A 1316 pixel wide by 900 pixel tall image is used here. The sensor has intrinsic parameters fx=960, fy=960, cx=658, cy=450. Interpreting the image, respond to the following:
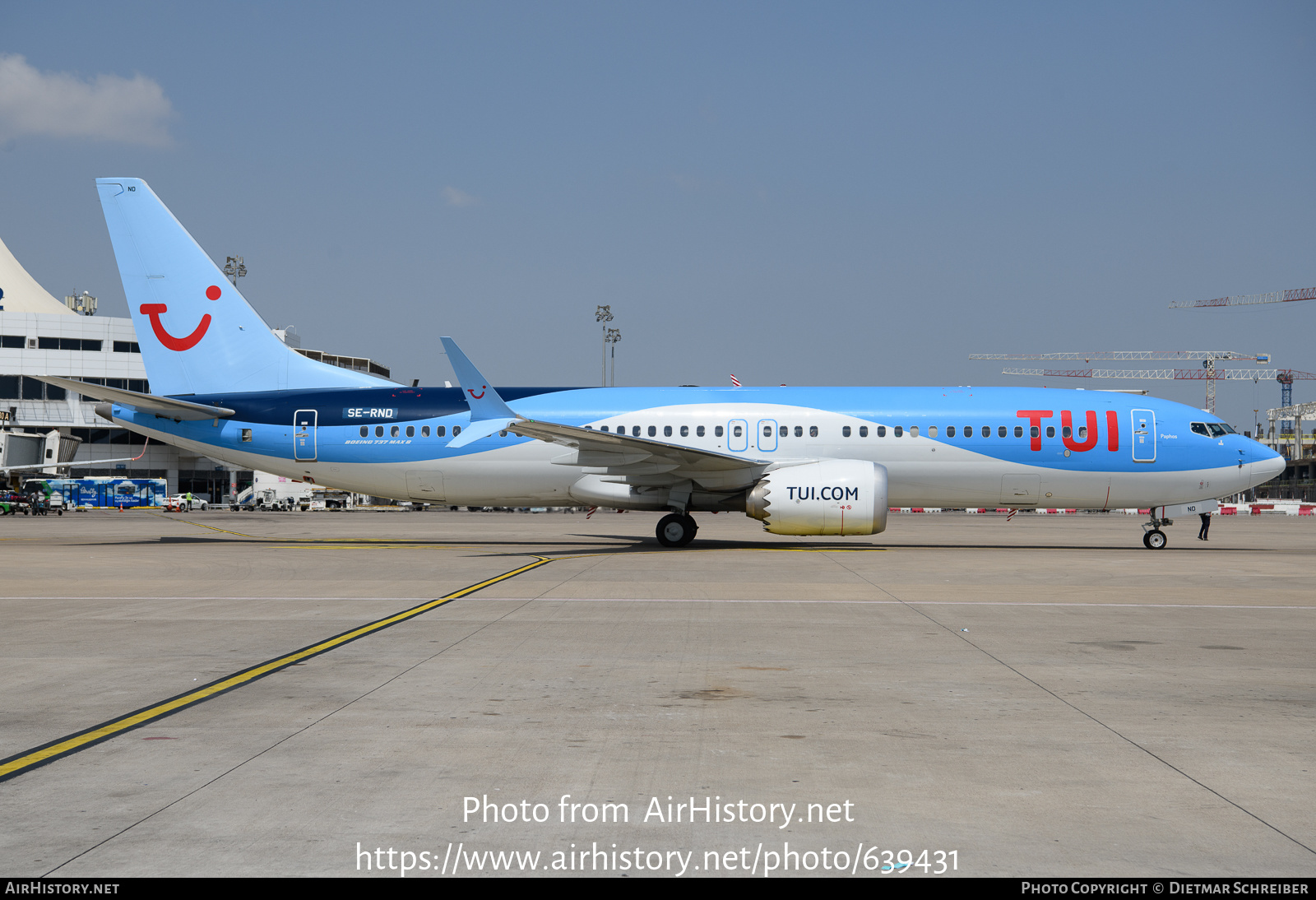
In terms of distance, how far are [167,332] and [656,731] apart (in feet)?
78.3

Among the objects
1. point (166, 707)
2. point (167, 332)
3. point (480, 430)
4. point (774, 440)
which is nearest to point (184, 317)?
point (167, 332)

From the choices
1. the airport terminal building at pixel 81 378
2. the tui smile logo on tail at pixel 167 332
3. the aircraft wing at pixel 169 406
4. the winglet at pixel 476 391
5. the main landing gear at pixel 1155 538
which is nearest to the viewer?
the winglet at pixel 476 391

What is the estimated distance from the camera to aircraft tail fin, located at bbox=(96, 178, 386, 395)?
25.2 meters

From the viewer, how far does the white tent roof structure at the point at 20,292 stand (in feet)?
282

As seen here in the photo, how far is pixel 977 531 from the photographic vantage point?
114 ft

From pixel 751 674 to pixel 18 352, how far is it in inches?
3402

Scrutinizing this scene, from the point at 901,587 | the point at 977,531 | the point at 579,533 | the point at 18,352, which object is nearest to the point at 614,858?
the point at 901,587

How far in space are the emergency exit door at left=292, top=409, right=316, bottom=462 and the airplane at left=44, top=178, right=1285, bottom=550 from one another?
68 mm

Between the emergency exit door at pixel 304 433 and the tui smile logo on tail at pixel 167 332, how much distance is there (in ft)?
11.7

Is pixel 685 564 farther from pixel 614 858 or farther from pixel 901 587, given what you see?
pixel 614 858

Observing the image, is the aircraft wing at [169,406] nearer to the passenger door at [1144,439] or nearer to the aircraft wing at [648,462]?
the aircraft wing at [648,462]

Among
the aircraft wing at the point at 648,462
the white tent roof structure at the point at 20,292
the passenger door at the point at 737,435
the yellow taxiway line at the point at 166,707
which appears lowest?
the yellow taxiway line at the point at 166,707

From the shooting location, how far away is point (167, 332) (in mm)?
25625

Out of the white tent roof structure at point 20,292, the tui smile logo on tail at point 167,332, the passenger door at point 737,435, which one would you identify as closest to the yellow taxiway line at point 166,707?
the passenger door at point 737,435
